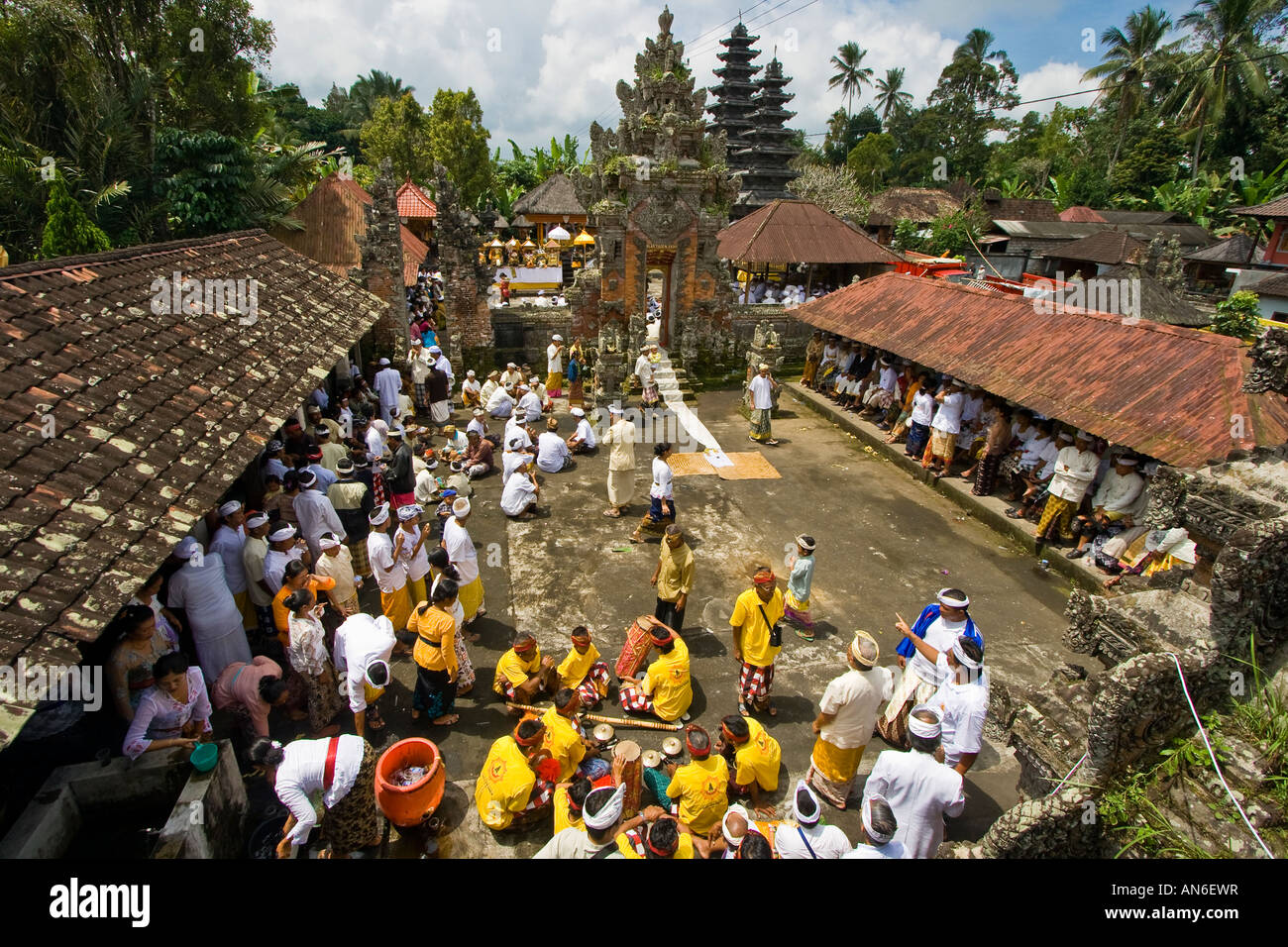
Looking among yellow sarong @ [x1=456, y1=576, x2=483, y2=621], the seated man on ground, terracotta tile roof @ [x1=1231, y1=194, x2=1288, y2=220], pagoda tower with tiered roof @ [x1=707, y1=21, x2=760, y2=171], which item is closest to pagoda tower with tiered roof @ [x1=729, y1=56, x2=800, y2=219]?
pagoda tower with tiered roof @ [x1=707, y1=21, x2=760, y2=171]

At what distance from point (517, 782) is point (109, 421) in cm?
436

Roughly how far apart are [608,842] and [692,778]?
3.27ft

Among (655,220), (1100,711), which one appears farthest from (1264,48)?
(1100,711)

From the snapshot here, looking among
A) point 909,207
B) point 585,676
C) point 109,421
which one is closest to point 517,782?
point 585,676

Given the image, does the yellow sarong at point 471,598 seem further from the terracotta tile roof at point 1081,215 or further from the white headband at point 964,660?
the terracotta tile roof at point 1081,215

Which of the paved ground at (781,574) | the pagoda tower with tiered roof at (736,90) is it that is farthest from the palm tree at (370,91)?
the paved ground at (781,574)

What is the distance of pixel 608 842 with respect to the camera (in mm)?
3814

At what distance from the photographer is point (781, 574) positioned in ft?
29.7

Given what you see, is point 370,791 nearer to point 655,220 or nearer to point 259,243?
point 259,243

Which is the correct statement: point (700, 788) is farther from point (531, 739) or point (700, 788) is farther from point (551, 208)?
point (551, 208)

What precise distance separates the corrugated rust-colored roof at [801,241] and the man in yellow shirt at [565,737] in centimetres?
1798

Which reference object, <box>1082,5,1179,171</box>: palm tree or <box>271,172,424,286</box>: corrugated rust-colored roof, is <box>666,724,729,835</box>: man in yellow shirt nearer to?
<box>271,172,424,286</box>: corrugated rust-colored roof

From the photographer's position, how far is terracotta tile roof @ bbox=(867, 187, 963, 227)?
36.5m

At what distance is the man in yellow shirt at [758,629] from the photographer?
5984 millimetres
